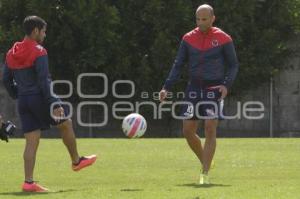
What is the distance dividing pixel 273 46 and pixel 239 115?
2788 mm

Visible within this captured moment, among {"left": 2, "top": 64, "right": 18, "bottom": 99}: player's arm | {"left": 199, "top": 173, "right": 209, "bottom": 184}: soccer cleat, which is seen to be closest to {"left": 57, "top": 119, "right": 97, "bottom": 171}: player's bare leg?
{"left": 2, "top": 64, "right": 18, "bottom": 99}: player's arm

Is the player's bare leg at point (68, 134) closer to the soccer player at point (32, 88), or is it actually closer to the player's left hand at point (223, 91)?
the soccer player at point (32, 88)

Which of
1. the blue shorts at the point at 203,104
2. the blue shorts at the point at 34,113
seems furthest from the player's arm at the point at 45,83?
the blue shorts at the point at 203,104

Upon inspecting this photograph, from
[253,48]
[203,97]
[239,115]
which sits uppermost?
[203,97]

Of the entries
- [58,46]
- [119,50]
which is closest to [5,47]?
[58,46]

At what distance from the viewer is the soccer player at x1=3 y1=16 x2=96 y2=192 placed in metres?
9.57

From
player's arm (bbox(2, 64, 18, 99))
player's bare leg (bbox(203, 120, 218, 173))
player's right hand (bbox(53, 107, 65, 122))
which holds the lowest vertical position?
player's bare leg (bbox(203, 120, 218, 173))

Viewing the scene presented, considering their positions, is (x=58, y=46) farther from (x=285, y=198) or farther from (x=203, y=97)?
(x=285, y=198)

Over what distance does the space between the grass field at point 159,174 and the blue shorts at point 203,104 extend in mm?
847

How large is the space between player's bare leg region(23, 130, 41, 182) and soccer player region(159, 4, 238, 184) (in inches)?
71.3

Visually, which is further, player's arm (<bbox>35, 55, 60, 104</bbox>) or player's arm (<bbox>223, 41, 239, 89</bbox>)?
player's arm (<bbox>223, 41, 239, 89</bbox>)

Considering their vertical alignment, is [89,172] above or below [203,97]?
below

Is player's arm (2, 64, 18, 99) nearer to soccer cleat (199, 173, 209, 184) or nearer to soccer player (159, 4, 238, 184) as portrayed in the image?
soccer player (159, 4, 238, 184)

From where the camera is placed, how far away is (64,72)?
100 feet
